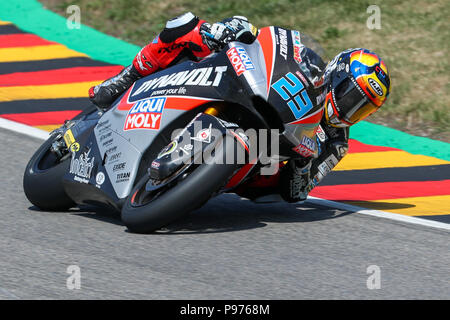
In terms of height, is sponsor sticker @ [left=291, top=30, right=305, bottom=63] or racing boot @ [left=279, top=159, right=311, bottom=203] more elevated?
sponsor sticker @ [left=291, top=30, right=305, bottom=63]

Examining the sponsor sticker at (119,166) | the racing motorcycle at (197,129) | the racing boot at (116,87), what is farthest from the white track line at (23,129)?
the sponsor sticker at (119,166)

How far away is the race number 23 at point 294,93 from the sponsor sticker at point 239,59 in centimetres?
21

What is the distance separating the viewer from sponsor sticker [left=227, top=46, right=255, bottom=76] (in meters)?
5.40

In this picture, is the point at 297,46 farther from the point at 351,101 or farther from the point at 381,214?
the point at 381,214

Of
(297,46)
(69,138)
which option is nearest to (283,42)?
(297,46)

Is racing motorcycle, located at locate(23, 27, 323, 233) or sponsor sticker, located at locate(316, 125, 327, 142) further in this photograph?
sponsor sticker, located at locate(316, 125, 327, 142)

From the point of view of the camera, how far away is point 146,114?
5.66m

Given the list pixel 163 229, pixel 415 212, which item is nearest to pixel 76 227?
pixel 163 229

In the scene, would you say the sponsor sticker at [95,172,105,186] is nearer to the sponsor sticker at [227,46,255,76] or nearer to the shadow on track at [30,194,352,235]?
the shadow on track at [30,194,352,235]

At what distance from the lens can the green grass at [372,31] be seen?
9.25 m

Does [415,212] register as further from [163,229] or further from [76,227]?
[76,227]

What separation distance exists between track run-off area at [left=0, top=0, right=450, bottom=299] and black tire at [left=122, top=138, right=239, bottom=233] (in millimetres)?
A: 174

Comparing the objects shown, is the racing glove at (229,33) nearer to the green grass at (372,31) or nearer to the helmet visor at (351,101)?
the helmet visor at (351,101)

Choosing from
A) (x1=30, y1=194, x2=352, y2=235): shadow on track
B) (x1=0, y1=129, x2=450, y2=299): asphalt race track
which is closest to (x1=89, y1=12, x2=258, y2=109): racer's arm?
(x1=30, y1=194, x2=352, y2=235): shadow on track
